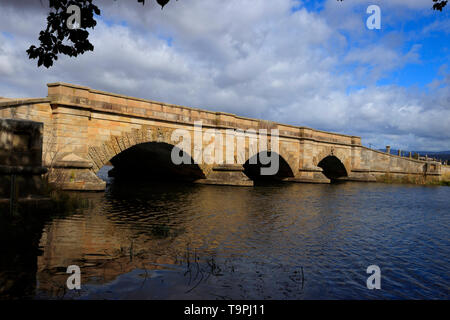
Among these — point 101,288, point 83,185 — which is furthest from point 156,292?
point 83,185

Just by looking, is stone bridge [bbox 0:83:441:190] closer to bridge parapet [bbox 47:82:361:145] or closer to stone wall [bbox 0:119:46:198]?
bridge parapet [bbox 47:82:361:145]

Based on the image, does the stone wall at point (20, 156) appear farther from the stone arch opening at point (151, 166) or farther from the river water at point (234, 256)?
the stone arch opening at point (151, 166)

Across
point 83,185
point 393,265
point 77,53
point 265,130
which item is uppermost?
point 265,130

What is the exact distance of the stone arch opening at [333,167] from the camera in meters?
33.7

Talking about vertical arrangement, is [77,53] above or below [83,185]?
above

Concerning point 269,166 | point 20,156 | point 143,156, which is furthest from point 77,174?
point 269,166

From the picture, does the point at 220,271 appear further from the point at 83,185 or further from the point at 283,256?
the point at 83,185

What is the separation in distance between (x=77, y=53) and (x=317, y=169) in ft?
83.5

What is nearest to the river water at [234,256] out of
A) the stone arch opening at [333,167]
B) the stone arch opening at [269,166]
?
the stone arch opening at [269,166]

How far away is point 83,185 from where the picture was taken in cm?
1339

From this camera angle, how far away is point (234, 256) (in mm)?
5520

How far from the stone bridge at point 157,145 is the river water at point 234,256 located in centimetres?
413

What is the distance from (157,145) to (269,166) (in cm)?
1282
